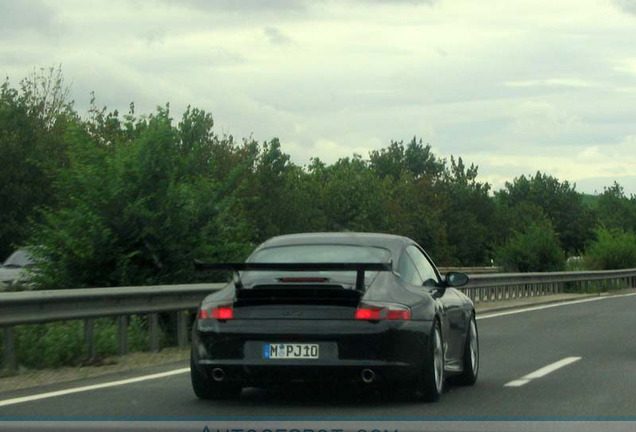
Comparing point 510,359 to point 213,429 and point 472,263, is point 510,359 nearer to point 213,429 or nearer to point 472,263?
point 213,429

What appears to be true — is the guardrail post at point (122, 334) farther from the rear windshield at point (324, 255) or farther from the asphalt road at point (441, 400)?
the rear windshield at point (324, 255)

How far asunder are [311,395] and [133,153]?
1010cm

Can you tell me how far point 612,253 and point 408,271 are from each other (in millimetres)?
47081

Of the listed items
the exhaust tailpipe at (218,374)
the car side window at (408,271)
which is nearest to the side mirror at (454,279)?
the car side window at (408,271)

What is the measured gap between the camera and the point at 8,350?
12883 millimetres

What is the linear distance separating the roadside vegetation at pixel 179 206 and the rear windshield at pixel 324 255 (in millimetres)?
8625

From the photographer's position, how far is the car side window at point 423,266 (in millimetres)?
11133

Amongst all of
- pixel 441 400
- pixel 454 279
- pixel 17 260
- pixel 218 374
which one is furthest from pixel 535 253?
pixel 218 374

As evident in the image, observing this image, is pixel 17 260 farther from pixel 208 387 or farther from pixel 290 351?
pixel 290 351

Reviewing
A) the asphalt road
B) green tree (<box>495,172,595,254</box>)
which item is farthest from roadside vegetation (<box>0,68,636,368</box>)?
green tree (<box>495,172,595,254</box>)

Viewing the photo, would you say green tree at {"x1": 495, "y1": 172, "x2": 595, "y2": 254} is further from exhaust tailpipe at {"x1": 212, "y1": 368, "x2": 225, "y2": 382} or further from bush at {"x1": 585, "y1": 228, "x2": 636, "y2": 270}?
exhaust tailpipe at {"x1": 212, "y1": 368, "x2": 225, "y2": 382}

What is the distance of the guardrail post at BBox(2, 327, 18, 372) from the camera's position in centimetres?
1283

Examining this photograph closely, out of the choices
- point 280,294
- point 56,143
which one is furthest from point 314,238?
point 56,143

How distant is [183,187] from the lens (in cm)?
1997
